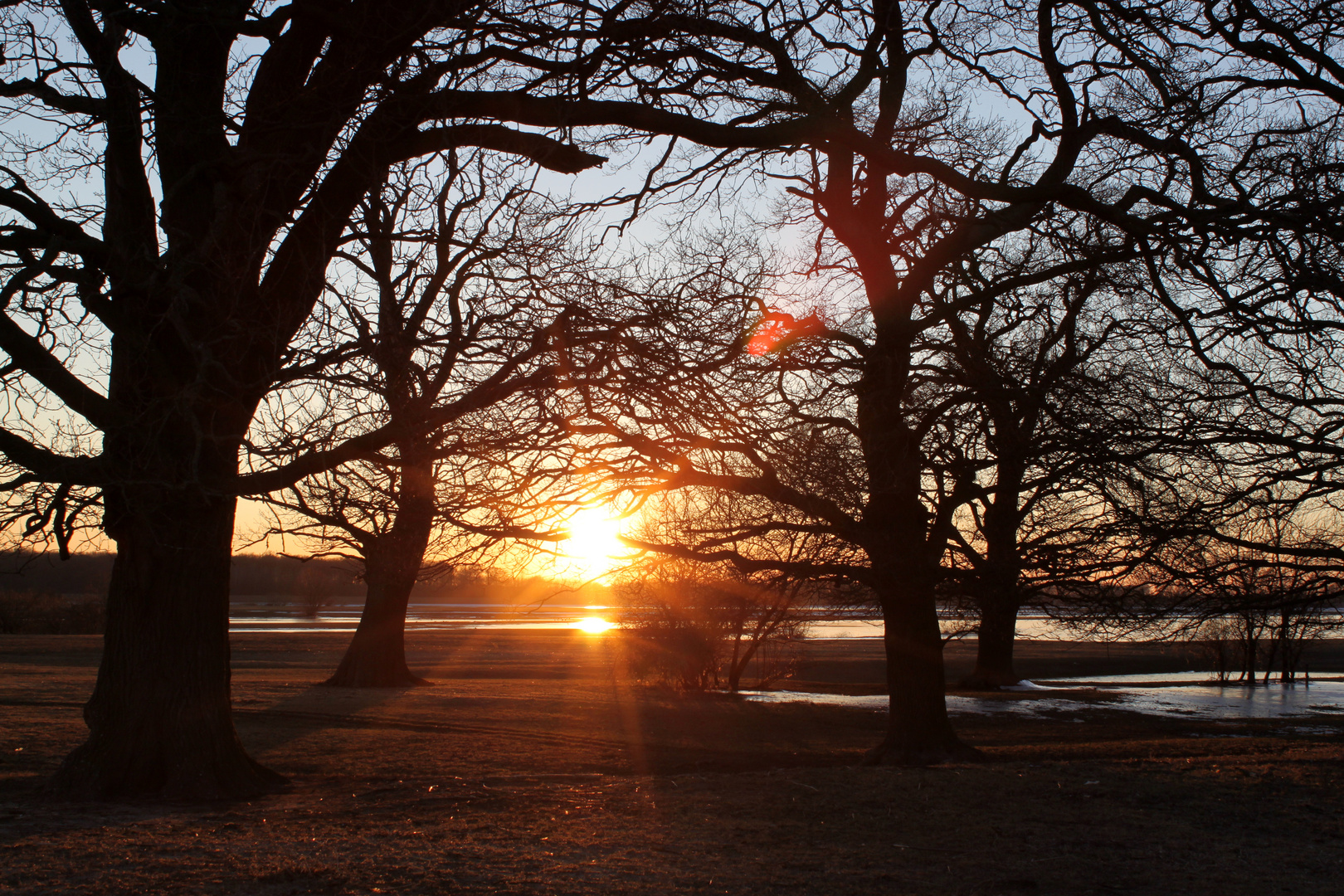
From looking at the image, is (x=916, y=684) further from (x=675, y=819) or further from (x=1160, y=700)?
(x=1160, y=700)

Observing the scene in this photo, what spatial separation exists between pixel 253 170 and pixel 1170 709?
73.8ft

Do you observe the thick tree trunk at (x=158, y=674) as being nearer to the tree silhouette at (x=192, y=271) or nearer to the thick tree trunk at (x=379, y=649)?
the tree silhouette at (x=192, y=271)

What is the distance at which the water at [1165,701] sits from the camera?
2110cm

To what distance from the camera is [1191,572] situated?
11.0 meters

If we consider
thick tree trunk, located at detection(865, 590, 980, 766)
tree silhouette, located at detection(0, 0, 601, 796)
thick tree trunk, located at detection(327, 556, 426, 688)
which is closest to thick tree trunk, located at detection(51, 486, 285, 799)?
tree silhouette, located at detection(0, 0, 601, 796)

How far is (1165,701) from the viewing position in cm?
2530

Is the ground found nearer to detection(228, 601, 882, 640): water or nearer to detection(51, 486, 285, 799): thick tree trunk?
detection(51, 486, 285, 799): thick tree trunk

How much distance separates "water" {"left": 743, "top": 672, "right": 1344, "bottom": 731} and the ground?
707 centimetres

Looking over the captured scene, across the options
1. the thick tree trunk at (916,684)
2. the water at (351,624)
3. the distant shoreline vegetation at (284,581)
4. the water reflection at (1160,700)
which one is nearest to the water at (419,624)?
the water at (351,624)

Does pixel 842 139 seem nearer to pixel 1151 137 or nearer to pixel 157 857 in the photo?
pixel 1151 137

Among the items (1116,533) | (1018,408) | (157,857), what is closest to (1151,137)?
(1018,408)

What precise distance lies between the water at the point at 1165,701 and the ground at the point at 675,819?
707 centimetres

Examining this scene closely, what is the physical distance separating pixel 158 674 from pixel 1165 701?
2442 centimetres

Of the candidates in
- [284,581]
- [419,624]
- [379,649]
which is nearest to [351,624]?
[419,624]
